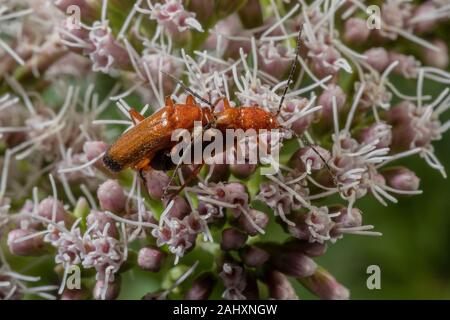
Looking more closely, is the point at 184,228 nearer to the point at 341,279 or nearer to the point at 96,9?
the point at 96,9

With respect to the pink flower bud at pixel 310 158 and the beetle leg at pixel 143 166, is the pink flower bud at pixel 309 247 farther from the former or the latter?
the beetle leg at pixel 143 166

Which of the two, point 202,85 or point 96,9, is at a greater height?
point 96,9

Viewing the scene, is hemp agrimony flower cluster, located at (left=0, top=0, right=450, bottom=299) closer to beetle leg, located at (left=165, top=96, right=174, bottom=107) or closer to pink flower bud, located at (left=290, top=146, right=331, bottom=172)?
pink flower bud, located at (left=290, top=146, right=331, bottom=172)

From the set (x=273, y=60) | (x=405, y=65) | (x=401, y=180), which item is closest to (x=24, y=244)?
(x=273, y=60)

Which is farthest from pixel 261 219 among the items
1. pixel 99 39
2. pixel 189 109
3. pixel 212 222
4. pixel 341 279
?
pixel 341 279

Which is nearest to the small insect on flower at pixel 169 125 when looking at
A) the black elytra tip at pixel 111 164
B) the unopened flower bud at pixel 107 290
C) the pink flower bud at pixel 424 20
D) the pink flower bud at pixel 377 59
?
the black elytra tip at pixel 111 164

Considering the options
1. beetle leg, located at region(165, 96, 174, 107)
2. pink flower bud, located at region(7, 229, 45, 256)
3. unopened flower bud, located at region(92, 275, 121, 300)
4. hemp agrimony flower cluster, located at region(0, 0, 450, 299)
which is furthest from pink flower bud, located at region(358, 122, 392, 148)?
pink flower bud, located at region(7, 229, 45, 256)
